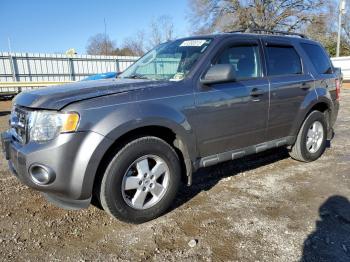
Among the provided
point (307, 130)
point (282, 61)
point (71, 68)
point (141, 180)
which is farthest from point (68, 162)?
point (71, 68)

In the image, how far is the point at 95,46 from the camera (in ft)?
161

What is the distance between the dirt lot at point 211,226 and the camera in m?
2.80

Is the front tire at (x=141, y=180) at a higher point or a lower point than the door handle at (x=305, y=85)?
lower

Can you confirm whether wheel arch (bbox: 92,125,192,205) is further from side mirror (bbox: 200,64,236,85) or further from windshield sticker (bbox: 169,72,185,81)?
side mirror (bbox: 200,64,236,85)

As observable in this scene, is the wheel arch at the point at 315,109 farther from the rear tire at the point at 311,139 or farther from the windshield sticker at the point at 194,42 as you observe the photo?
the windshield sticker at the point at 194,42

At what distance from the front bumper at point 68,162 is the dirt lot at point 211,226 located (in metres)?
0.42

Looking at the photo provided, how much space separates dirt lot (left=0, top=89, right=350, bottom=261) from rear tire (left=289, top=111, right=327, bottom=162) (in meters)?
0.55

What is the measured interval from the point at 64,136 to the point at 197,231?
1.48 meters

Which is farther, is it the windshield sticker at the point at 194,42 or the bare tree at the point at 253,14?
the bare tree at the point at 253,14

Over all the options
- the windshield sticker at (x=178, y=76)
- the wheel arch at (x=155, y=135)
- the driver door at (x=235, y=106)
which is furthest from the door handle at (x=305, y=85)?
the wheel arch at (x=155, y=135)

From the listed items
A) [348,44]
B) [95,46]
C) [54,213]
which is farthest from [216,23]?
[54,213]

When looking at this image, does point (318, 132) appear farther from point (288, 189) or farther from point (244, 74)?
point (244, 74)

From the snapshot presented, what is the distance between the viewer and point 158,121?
321 centimetres

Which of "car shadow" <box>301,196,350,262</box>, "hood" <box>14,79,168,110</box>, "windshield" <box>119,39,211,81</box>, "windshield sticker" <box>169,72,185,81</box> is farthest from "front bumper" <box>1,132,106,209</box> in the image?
"car shadow" <box>301,196,350,262</box>
